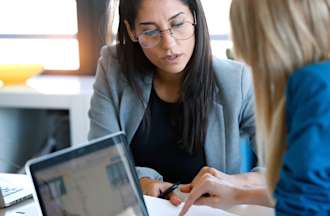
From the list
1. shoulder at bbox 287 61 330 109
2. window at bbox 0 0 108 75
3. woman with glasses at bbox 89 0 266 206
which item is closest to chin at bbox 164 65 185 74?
woman with glasses at bbox 89 0 266 206

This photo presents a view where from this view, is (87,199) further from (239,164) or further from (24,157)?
(24,157)

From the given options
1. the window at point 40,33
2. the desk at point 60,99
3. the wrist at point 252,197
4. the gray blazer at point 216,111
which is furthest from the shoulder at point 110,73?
the window at point 40,33

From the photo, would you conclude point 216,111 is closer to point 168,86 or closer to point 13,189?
point 168,86

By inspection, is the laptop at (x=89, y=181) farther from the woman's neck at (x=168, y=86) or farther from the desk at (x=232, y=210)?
the woman's neck at (x=168, y=86)

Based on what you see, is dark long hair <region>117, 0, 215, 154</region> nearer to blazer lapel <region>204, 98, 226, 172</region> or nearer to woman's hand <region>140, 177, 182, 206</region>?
blazer lapel <region>204, 98, 226, 172</region>

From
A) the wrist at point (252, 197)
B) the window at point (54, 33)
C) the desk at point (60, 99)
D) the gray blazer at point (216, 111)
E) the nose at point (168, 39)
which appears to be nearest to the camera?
the wrist at point (252, 197)

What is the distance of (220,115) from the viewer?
1.45m

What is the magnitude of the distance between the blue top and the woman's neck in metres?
0.79

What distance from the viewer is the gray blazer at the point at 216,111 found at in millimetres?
1453

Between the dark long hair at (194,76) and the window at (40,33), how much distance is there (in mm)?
1108

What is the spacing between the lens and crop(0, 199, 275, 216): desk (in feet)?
3.68

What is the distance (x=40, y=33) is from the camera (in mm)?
2623

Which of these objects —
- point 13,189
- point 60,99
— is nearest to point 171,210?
point 13,189

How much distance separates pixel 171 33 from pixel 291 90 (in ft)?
2.14
